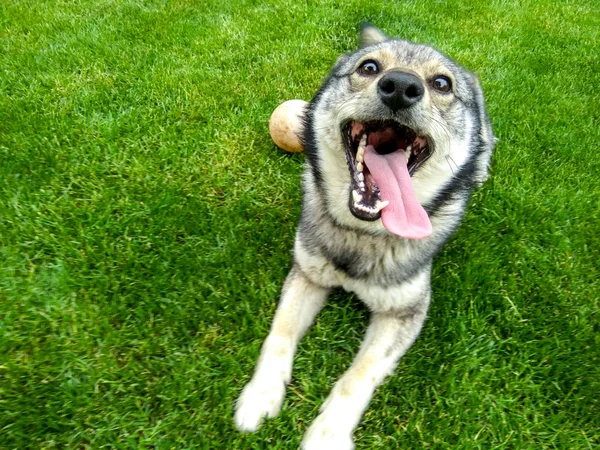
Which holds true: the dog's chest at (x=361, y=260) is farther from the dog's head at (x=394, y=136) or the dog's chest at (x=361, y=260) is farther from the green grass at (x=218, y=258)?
the green grass at (x=218, y=258)

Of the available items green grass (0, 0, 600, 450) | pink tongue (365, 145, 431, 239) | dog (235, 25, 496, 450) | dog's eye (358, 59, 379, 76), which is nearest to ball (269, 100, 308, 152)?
green grass (0, 0, 600, 450)

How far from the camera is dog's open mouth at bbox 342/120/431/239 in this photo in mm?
2113

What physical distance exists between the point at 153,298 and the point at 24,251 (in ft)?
2.74

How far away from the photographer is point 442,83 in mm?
2412

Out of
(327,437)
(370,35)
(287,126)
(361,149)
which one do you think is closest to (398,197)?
(361,149)

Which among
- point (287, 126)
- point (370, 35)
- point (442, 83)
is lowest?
point (287, 126)

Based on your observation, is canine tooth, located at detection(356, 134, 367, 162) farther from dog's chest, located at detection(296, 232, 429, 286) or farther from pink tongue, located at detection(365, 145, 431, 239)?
dog's chest, located at detection(296, 232, 429, 286)

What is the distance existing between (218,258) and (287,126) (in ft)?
3.88

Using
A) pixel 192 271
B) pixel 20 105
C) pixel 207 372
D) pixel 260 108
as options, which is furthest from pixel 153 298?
pixel 20 105

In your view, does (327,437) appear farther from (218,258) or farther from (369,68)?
(369,68)

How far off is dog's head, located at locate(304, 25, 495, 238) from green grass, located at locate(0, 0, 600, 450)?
0.69 metres

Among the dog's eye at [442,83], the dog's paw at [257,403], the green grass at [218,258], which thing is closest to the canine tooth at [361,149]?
the dog's eye at [442,83]

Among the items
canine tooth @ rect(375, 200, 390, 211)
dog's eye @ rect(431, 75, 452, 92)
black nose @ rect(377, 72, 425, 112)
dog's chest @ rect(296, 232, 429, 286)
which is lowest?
dog's chest @ rect(296, 232, 429, 286)

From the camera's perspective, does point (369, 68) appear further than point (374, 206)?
Yes
